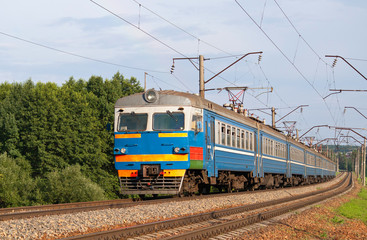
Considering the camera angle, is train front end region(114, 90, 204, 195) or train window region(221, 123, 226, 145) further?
train window region(221, 123, 226, 145)

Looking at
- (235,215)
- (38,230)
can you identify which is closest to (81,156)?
(235,215)

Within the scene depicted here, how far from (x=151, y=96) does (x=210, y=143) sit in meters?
2.73

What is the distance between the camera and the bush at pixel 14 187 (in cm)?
Result: 3672

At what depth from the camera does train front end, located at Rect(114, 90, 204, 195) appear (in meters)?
16.3

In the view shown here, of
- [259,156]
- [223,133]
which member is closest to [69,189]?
[259,156]

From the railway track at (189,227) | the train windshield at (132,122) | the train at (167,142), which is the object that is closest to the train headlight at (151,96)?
the train at (167,142)

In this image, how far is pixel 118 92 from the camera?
54.9 metres

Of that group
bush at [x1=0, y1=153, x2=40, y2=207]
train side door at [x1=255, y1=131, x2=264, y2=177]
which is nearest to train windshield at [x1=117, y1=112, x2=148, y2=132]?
train side door at [x1=255, y1=131, x2=264, y2=177]

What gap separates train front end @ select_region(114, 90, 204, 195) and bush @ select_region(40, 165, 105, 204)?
16.5 meters

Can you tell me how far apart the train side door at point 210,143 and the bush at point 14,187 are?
70.0 ft

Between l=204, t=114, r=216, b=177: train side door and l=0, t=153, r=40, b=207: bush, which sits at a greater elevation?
l=204, t=114, r=216, b=177: train side door

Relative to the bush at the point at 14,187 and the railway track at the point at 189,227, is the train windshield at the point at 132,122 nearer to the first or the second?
the railway track at the point at 189,227

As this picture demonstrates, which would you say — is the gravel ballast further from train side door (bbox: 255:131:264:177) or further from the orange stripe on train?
train side door (bbox: 255:131:264:177)

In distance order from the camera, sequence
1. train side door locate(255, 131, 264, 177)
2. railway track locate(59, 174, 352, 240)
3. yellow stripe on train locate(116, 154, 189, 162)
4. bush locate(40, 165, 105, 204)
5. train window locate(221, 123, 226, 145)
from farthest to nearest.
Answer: bush locate(40, 165, 105, 204), train side door locate(255, 131, 264, 177), train window locate(221, 123, 226, 145), yellow stripe on train locate(116, 154, 189, 162), railway track locate(59, 174, 352, 240)
